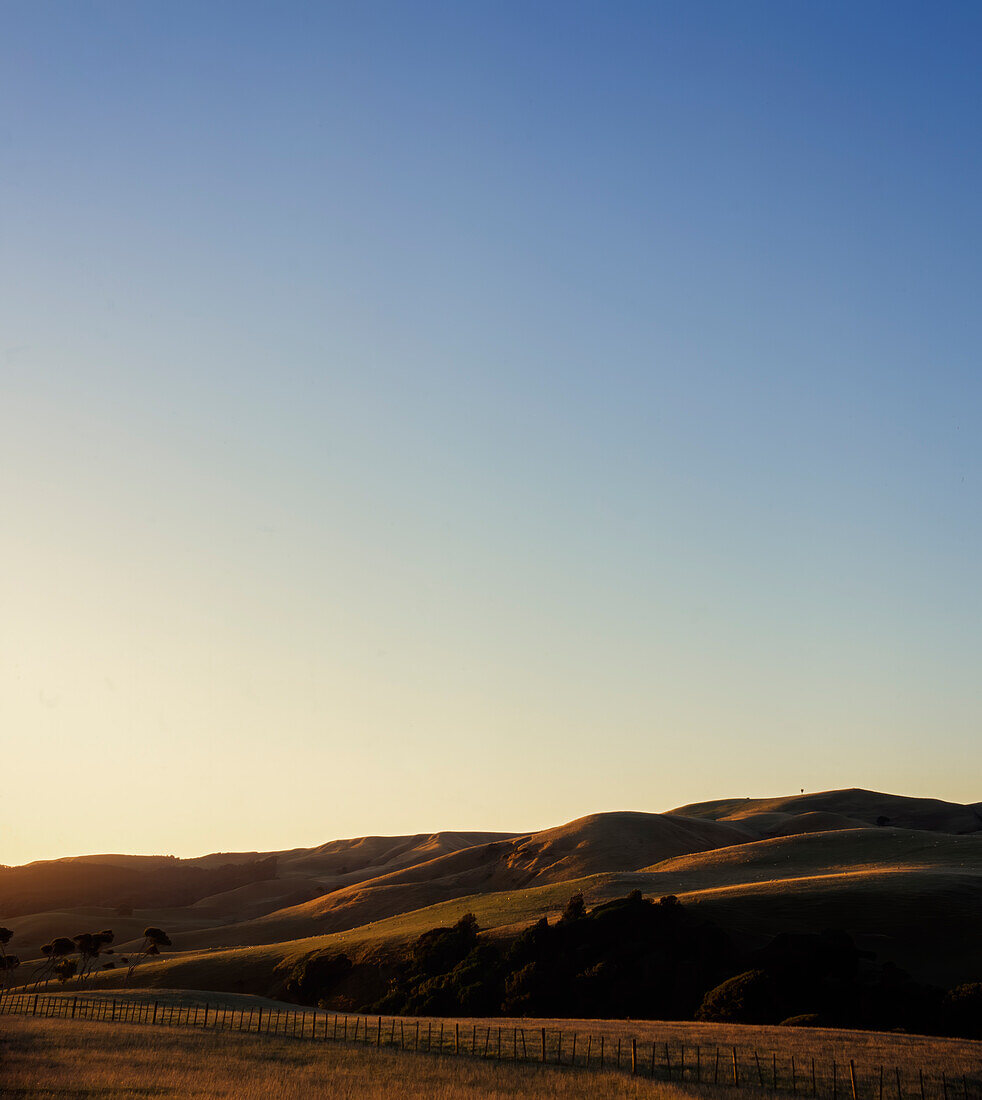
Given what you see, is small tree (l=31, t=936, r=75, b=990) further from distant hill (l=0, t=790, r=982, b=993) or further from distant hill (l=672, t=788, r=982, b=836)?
Result: distant hill (l=672, t=788, r=982, b=836)

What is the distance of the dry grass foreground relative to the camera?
96.6ft

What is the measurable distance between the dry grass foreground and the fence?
90.2 inches

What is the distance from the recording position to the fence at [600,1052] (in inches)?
1249

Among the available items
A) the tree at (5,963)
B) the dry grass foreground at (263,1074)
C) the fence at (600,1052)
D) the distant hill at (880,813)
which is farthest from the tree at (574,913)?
the distant hill at (880,813)

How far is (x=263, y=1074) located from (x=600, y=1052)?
1332 cm

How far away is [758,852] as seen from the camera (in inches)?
4441

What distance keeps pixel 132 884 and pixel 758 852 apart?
462ft

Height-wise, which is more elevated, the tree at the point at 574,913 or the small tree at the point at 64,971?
the tree at the point at 574,913

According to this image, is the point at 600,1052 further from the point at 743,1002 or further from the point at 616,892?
the point at 616,892

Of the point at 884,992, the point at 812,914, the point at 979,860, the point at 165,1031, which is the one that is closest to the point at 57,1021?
the point at 165,1031

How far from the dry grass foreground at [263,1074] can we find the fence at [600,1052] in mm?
2291

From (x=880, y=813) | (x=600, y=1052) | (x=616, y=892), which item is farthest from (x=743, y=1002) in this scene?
(x=880, y=813)

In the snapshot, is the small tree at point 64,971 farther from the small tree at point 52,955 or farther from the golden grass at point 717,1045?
the golden grass at point 717,1045

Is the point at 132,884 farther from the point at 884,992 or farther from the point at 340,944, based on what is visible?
the point at 884,992
